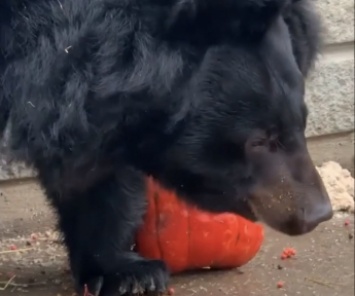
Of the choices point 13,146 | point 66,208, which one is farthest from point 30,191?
point 13,146

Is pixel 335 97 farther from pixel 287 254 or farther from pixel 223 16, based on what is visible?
pixel 223 16

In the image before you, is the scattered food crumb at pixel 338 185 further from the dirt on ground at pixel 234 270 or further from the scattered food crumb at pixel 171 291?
the scattered food crumb at pixel 171 291

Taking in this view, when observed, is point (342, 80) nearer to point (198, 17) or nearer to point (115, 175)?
point (115, 175)

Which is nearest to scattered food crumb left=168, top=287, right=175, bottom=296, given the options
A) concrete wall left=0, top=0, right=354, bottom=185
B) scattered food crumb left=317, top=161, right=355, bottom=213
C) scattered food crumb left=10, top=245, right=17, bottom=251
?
scattered food crumb left=10, top=245, right=17, bottom=251

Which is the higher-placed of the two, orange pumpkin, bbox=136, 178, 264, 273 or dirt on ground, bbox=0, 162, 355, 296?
orange pumpkin, bbox=136, 178, 264, 273

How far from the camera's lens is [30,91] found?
7.91 feet

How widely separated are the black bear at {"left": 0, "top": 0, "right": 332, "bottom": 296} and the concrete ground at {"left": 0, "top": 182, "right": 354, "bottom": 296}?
490 mm

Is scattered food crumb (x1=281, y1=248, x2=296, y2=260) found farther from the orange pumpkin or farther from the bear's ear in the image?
the bear's ear

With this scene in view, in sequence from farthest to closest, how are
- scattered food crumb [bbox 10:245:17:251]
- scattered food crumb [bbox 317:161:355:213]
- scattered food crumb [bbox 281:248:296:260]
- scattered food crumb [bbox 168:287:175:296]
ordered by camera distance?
scattered food crumb [bbox 317:161:355:213] < scattered food crumb [bbox 10:245:17:251] < scattered food crumb [bbox 281:248:296:260] < scattered food crumb [bbox 168:287:175:296]

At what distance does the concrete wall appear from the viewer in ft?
12.9

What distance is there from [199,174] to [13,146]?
17.4 inches

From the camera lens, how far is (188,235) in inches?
121

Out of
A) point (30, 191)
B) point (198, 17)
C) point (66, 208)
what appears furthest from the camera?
point (30, 191)

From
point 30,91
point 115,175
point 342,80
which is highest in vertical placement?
point 30,91
